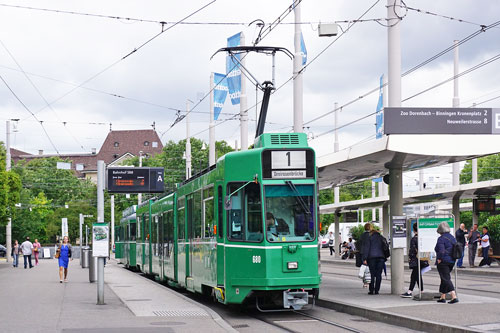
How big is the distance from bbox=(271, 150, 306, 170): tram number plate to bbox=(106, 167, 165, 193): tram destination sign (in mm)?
23855

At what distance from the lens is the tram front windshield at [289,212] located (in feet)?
49.2

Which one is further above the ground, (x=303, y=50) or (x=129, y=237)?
(x=303, y=50)

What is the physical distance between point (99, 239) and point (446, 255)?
286 inches

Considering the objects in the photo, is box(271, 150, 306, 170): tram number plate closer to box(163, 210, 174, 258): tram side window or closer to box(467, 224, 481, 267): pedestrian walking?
box(163, 210, 174, 258): tram side window

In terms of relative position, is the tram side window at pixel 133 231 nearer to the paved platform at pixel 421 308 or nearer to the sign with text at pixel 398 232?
the paved platform at pixel 421 308

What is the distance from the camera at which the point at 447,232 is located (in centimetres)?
1580

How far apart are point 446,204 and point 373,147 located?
42134mm

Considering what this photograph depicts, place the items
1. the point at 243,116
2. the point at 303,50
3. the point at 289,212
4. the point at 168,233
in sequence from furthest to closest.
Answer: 1. the point at 243,116
2. the point at 303,50
3. the point at 168,233
4. the point at 289,212

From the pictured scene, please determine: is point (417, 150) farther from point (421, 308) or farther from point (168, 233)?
point (168, 233)

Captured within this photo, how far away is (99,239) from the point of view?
17.5 meters

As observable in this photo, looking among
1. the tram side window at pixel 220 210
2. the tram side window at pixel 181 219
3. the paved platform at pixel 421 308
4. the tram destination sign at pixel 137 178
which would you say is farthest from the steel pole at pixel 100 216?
the tram destination sign at pixel 137 178

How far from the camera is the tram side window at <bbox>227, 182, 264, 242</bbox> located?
1502 cm

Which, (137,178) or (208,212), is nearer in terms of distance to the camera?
(208,212)

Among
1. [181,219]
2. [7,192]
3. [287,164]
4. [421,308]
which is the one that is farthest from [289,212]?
[7,192]
